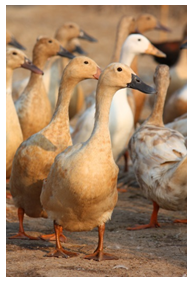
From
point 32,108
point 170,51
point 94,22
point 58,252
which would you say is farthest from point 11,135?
point 94,22

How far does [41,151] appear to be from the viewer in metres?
5.05

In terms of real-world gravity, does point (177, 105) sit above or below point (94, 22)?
below

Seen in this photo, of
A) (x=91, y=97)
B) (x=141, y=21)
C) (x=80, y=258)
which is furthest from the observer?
(x=141, y=21)

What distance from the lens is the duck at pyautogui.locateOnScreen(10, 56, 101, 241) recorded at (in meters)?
5.06

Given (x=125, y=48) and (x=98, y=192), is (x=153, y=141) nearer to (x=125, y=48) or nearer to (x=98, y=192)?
(x=98, y=192)

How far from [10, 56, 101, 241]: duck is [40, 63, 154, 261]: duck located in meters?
0.36

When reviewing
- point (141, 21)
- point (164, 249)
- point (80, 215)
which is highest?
point (141, 21)

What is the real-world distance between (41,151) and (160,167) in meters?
1.30

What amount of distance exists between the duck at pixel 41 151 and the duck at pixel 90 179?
36 cm

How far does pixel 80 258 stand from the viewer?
185 inches

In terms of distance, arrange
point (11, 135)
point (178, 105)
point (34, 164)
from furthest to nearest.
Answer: point (178, 105), point (11, 135), point (34, 164)

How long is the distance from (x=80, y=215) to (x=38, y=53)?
358 cm

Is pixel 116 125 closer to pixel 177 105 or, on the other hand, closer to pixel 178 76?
pixel 177 105

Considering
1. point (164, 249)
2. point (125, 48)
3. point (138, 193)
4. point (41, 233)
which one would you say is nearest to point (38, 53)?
point (125, 48)
